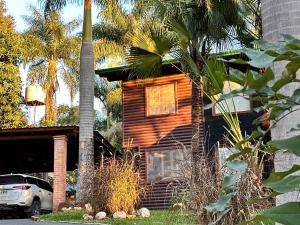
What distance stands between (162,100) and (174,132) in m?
1.48

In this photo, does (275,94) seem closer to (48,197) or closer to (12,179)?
(12,179)

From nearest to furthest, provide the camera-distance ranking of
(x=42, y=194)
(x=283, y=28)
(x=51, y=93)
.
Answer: (x=283, y=28) < (x=42, y=194) < (x=51, y=93)

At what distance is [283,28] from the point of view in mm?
3285

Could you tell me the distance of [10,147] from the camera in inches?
933

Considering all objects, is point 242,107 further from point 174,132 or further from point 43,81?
point 43,81

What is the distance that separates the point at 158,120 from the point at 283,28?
18.3m

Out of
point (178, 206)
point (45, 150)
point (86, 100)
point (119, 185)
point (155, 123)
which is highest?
point (86, 100)

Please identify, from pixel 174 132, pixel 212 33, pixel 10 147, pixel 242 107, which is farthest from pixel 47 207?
pixel 212 33

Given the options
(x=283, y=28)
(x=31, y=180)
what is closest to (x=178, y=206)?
(x=283, y=28)

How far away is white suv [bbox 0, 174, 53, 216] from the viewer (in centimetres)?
1847

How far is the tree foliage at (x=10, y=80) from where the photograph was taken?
29.3 meters

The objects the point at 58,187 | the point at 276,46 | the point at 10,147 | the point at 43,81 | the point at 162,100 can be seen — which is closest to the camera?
the point at 276,46

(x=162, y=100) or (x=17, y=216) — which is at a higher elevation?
(x=162, y=100)

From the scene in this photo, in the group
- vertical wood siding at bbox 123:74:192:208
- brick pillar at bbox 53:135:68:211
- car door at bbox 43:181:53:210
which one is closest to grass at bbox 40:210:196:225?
brick pillar at bbox 53:135:68:211
